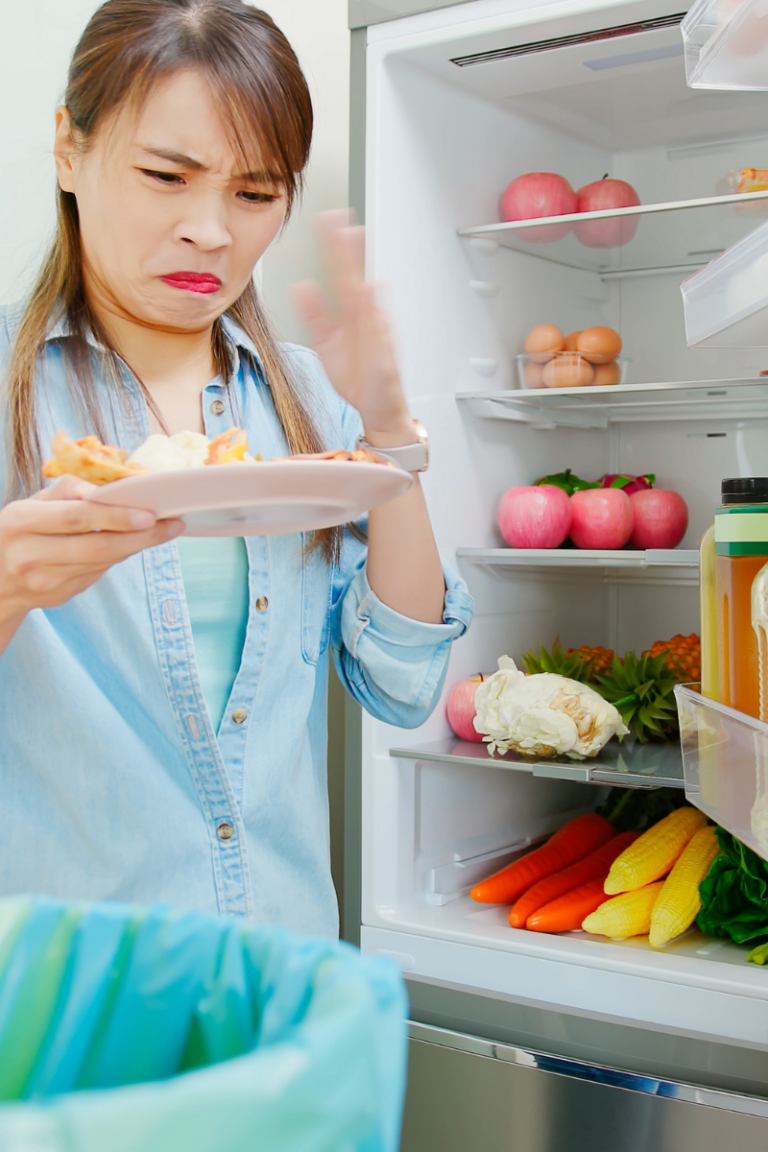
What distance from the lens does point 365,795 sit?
1474 millimetres

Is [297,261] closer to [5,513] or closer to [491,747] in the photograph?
[491,747]

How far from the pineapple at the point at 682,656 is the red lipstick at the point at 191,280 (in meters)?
0.97

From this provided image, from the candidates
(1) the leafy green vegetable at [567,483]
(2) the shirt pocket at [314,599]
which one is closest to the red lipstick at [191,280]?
(2) the shirt pocket at [314,599]

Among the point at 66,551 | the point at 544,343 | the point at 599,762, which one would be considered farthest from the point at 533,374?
the point at 66,551

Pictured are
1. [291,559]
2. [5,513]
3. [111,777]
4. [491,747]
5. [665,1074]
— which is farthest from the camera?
[491,747]

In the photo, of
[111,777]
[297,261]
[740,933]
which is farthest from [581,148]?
[111,777]

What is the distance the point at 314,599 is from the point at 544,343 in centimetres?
78

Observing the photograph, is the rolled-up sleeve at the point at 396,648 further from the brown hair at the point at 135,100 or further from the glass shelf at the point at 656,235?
the glass shelf at the point at 656,235

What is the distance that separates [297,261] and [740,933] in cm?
118

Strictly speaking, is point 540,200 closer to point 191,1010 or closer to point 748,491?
point 748,491

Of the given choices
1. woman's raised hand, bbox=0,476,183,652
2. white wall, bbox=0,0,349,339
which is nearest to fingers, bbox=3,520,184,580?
woman's raised hand, bbox=0,476,183,652

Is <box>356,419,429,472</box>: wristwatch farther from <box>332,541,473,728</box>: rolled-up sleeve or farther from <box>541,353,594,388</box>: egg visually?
<box>541,353,594,388</box>: egg

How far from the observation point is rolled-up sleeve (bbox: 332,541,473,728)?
3.28 feet

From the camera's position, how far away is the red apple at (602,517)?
159 cm
